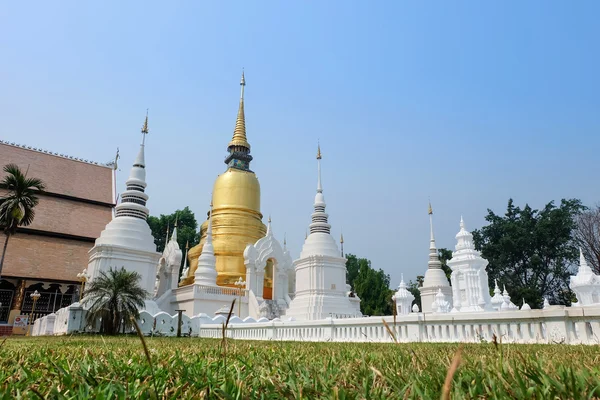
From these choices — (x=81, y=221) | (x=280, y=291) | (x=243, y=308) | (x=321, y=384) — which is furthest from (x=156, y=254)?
(x=321, y=384)

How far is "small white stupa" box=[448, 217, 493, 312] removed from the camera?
17844 millimetres

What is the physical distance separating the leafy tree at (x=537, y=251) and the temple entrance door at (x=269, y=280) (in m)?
21.2

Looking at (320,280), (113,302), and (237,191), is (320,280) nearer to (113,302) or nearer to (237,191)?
(113,302)

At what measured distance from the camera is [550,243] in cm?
3550

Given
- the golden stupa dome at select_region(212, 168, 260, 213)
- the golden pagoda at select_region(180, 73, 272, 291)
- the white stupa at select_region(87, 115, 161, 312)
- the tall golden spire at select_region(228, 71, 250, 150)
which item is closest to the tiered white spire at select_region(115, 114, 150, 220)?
the white stupa at select_region(87, 115, 161, 312)

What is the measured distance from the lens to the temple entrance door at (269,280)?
2489 cm

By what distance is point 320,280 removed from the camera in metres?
19.8

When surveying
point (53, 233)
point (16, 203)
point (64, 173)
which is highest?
point (64, 173)

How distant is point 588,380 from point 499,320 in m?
6.12

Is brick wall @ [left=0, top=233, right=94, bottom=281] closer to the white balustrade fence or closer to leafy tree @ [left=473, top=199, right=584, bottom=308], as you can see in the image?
the white balustrade fence

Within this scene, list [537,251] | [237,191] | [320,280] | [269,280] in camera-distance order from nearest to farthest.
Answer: [320,280]
[269,280]
[237,191]
[537,251]

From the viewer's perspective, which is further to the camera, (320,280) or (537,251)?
(537,251)

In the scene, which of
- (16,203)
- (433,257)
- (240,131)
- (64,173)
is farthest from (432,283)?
(64,173)

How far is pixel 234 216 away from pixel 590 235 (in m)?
27.5
